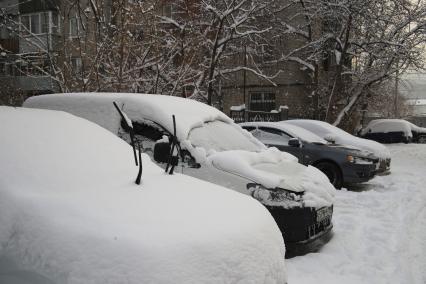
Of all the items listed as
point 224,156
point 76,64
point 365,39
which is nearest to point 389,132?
point 365,39

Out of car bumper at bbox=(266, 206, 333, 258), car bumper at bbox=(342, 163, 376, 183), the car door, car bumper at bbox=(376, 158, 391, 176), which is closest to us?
car bumper at bbox=(266, 206, 333, 258)

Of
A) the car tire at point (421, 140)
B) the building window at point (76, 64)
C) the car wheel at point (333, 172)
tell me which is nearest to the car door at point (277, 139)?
the car wheel at point (333, 172)

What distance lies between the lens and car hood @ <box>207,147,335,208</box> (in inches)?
203

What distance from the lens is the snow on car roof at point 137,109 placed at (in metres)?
5.82

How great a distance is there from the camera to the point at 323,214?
5.40 meters

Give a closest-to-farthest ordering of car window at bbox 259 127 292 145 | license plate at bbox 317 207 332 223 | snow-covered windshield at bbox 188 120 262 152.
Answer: license plate at bbox 317 207 332 223
snow-covered windshield at bbox 188 120 262 152
car window at bbox 259 127 292 145

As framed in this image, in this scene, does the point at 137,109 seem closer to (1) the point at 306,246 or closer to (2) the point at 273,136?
(1) the point at 306,246

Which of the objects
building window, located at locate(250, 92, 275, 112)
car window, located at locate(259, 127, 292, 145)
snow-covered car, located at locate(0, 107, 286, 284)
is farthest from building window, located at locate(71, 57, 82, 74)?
building window, located at locate(250, 92, 275, 112)

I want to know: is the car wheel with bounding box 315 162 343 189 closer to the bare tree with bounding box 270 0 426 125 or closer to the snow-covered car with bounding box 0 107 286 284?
the snow-covered car with bounding box 0 107 286 284

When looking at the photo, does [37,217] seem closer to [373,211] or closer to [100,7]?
[373,211]

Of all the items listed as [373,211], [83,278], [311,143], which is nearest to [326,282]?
[83,278]

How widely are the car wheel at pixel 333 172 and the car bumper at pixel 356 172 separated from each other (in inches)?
5.1

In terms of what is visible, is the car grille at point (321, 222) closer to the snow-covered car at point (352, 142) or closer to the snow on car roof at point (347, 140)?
the snow-covered car at point (352, 142)

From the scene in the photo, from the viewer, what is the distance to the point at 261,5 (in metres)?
16.4
